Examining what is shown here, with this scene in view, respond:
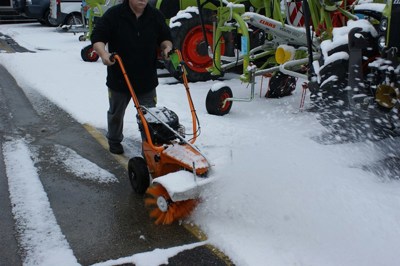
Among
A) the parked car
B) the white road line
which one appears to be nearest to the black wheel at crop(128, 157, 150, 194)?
the white road line

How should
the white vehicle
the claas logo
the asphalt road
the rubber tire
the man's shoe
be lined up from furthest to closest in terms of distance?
the white vehicle
the rubber tire
the claas logo
the man's shoe
the asphalt road

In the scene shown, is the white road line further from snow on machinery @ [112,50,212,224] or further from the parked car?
the parked car

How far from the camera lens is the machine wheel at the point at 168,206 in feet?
11.4

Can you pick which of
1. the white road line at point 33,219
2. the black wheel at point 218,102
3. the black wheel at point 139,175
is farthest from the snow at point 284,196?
the black wheel at point 139,175

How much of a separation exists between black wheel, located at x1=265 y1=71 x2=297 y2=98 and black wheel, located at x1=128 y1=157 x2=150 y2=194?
373 cm

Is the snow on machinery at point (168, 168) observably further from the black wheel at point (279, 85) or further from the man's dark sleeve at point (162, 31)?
the black wheel at point (279, 85)

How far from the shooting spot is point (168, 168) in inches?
148

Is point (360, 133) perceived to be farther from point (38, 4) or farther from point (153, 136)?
point (38, 4)

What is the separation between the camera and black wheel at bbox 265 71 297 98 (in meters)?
7.35

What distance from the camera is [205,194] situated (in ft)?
11.4

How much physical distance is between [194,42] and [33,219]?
17.0 ft

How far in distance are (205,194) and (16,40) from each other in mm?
13739

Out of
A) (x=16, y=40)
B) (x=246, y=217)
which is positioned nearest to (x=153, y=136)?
(x=246, y=217)

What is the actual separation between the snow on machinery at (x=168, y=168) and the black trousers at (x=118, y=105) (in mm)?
520
